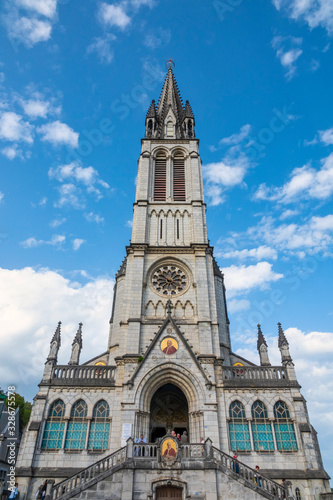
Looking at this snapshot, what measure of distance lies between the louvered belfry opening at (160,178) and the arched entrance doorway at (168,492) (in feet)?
75.8

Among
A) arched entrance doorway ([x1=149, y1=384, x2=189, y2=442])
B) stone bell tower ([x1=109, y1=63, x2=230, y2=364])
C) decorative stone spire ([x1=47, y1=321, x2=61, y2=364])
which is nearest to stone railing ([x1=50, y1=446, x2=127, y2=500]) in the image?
arched entrance doorway ([x1=149, y1=384, x2=189, y2=442])

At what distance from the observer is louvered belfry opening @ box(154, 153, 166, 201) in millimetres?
33188

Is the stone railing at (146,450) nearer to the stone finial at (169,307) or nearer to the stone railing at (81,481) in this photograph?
the stone railing at (81,481)

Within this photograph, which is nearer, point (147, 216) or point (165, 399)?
point (165, 399)

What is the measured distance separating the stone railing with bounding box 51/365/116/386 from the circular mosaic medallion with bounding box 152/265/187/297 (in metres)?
7.15

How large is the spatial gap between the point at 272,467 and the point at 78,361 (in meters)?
16.0

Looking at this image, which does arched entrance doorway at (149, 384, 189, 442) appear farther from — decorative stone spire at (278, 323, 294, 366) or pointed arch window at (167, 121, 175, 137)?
pointed arch window at (167, 121, 175, 137)

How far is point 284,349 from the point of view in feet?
80.6

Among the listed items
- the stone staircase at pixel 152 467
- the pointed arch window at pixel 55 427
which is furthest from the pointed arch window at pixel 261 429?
the pointed arch window at pixel 55 427

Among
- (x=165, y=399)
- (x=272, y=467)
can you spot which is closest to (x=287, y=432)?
(x=272, y=467)

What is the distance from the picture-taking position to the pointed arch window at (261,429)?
21095mm

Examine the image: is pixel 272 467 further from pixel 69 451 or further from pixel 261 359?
pixel 69 451

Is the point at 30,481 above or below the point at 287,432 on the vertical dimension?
below

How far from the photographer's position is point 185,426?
24.2 m
